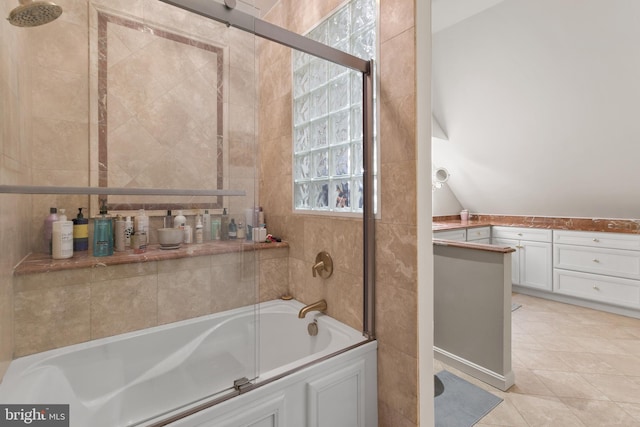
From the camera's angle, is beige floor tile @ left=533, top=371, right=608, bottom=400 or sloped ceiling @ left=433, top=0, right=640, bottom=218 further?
sloped ceiling @ left=433, top=0, right=640, bottom=218

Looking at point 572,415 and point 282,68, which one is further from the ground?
point 282,68

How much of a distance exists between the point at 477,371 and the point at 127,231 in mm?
2284

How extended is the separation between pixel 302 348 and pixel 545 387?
156cm

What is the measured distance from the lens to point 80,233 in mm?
1417

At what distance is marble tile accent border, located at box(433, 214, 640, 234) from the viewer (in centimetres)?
334

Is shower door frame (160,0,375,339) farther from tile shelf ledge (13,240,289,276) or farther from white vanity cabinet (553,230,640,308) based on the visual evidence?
white vanity cabinet (553,230,640,308)

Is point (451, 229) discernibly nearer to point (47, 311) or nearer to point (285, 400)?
point (285, 400)

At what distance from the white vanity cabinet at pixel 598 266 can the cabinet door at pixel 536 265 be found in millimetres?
72

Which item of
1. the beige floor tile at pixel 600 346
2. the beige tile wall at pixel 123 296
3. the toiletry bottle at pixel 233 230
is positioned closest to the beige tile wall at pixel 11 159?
the beige tile wall at pixel 123 296

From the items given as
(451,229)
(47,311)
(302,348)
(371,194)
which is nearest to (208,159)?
(371,194)

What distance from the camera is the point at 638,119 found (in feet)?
8.23

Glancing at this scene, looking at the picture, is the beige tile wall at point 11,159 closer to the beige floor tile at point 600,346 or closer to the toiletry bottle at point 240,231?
the toiletry bottle at point 240,231

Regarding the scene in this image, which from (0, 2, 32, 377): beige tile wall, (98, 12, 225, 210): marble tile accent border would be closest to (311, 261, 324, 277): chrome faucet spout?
(98, 12, 225, 210): marble tile accent border

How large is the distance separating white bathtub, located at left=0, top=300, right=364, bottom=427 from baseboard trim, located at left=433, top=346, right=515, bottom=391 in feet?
3.56
